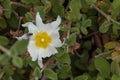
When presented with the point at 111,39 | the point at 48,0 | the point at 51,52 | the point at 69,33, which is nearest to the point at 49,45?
the point at 51,52

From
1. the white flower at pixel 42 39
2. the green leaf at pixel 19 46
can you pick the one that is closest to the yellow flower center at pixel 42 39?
the white flower at pixel 42 39

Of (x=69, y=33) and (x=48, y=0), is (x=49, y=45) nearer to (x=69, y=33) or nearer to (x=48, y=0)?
(x=69, y=33)

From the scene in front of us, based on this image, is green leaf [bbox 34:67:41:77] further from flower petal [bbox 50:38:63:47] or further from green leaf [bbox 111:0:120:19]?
green leaf [bbox 111:0:120:19]

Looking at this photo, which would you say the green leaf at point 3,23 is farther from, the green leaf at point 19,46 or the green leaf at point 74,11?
the green leaf at point 19,46

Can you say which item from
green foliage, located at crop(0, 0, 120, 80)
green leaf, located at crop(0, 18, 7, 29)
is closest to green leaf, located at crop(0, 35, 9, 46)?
green foliage, located at crop(0, 0, 120, 80)

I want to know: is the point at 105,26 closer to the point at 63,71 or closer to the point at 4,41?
the point at 63,71

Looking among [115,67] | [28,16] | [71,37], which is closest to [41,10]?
[28,16]

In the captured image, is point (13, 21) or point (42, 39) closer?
point (42, 39)
